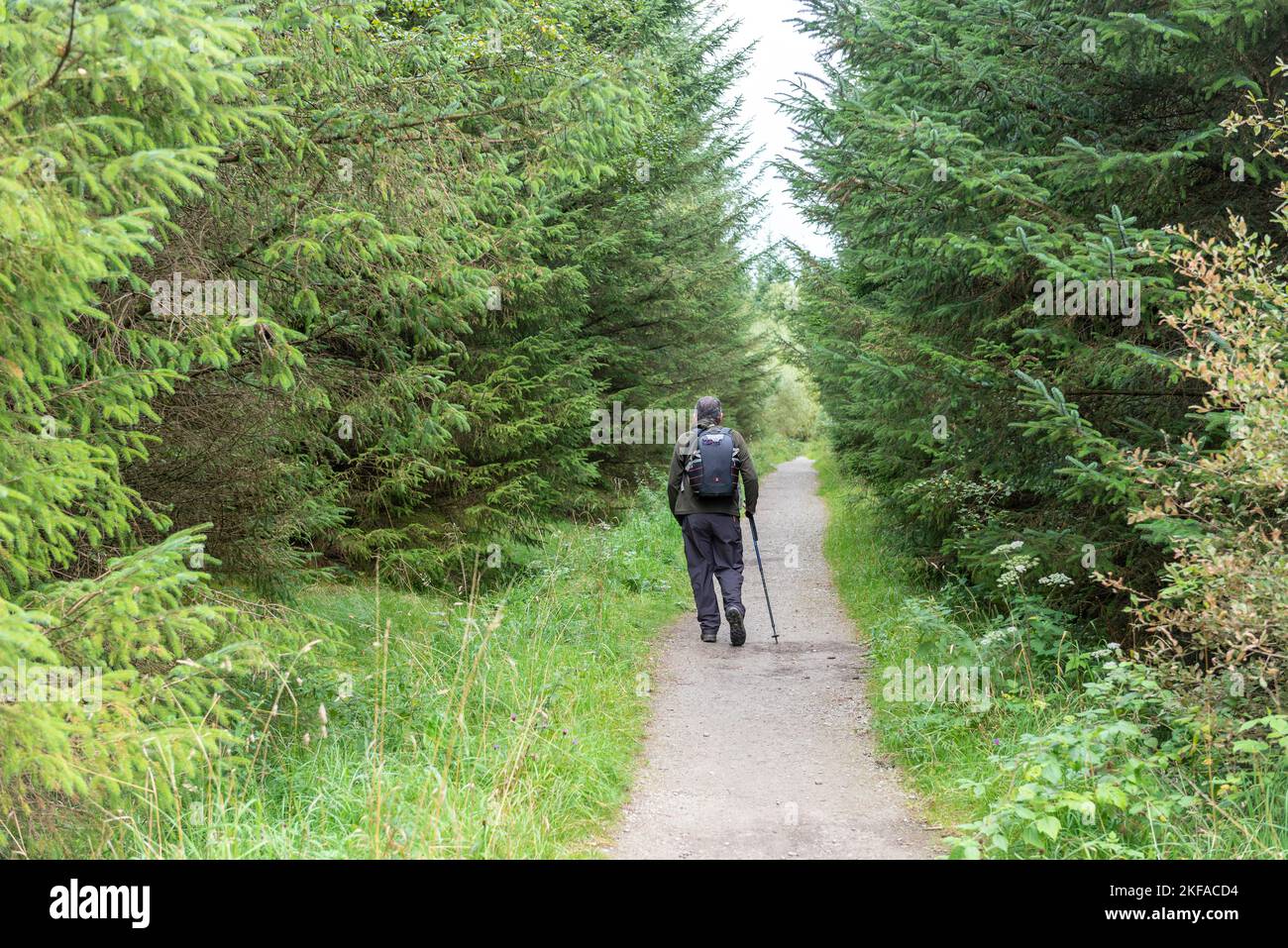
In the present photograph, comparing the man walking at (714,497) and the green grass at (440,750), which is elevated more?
the man walking at (714,497)

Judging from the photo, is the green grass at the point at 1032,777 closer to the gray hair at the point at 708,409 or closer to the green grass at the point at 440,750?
the green grass at the point at 440,750

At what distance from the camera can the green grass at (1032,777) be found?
158 inches

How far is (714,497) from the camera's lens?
28.4 feet

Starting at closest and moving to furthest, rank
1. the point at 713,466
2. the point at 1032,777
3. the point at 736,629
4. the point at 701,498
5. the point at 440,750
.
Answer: the point at 1032,777 < the point at 440,750 < the point at 713,466 < the point at 701,498 < the point at 736,629

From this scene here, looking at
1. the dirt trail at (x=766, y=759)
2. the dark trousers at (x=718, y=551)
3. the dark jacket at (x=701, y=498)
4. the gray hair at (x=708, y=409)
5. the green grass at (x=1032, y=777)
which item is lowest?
the dirt trail at (x=766, y=759)

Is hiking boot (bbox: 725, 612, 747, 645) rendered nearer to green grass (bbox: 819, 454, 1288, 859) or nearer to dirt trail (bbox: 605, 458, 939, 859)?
dirt trail (bbox: 605, 458, 939, 859)

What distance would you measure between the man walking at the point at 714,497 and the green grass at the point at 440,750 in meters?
0.97

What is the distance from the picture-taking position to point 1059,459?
6.81m

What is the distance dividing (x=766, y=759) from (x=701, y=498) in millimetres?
3126

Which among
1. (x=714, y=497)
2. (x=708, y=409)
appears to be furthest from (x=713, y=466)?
(x=708, y=409)

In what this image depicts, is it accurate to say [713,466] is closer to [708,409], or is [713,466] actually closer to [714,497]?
[714,497]

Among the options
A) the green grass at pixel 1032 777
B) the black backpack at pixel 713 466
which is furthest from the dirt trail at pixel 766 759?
the black backpack at pixel 713 466
